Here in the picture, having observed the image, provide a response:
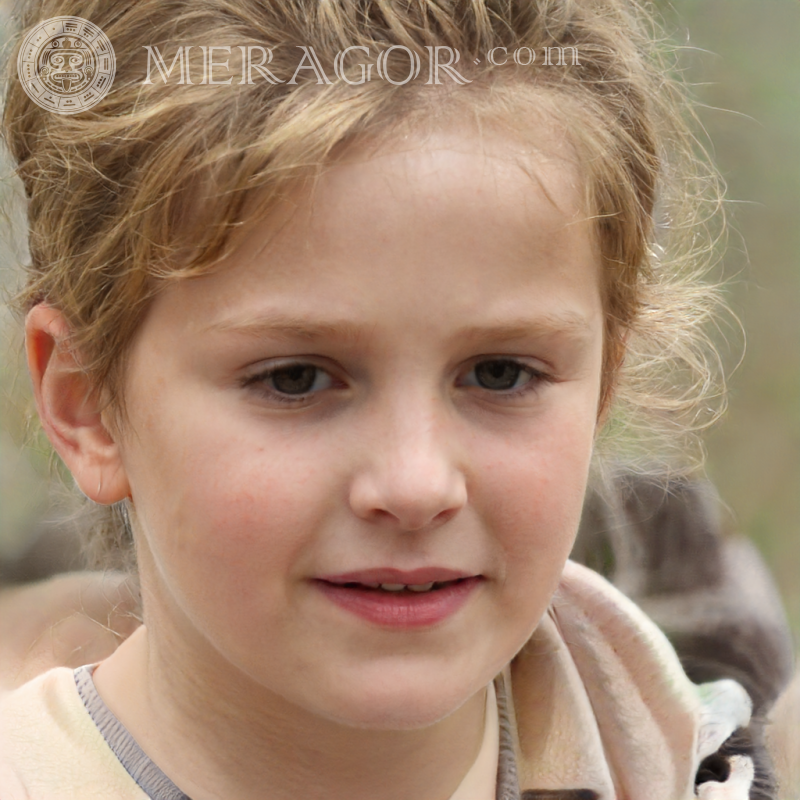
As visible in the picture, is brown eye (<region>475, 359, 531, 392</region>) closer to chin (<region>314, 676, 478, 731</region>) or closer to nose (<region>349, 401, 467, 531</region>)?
nose (<region>349, 401, 467, 531</region>)

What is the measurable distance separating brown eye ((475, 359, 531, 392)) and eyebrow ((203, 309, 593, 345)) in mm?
30

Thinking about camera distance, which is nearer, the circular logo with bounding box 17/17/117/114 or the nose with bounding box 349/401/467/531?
the nose with bounding box 349/401/467/531

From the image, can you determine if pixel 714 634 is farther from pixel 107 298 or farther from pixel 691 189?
pixel 107 298

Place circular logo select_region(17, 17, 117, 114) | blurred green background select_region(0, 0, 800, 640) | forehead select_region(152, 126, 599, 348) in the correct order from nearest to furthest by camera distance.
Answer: forehead select_region(152, 126, 599, 348)
circular logo select_region(17, 17, 117, 114)
blurred green background select_region(0, 0, 800, 640)

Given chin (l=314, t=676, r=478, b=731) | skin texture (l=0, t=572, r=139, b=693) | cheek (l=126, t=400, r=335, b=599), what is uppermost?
cheek (l=126, t=400, r=335, b=599)

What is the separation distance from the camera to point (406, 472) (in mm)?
775

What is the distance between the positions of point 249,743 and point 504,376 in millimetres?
424

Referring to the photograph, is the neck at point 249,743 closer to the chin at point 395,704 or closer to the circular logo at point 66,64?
the chin at point 395,704

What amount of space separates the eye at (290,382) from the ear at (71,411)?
194mm

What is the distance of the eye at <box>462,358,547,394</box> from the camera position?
33.5 inches

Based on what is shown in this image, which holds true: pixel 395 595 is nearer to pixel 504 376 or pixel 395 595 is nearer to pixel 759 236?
pixel 504 376

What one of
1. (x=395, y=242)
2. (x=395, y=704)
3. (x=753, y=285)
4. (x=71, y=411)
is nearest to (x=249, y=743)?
(x=395, y=704)

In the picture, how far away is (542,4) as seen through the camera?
2.98ft

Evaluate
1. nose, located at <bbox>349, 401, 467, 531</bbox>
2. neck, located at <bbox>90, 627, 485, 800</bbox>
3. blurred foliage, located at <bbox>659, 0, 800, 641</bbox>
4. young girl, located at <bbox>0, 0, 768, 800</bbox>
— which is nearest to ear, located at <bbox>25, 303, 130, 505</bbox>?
young girl, located at <bbox>0, 0, 768, 800</bbox>
